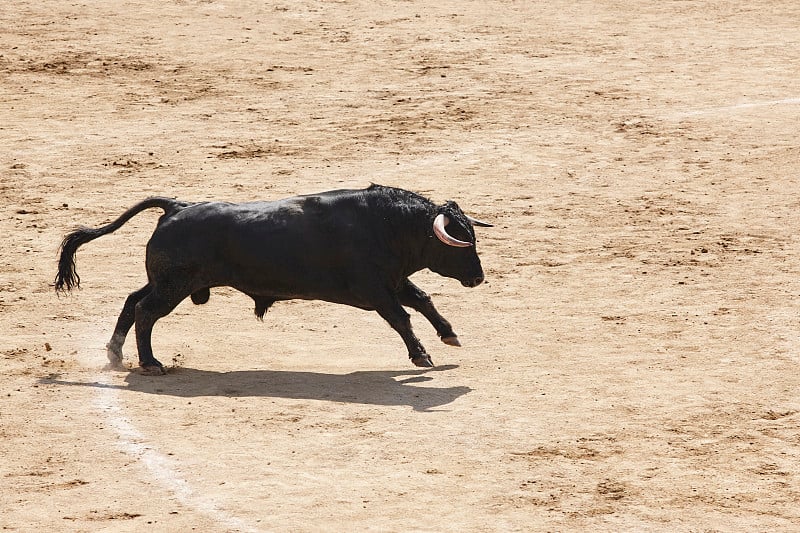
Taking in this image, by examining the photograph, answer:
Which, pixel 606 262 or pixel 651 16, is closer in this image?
pixel 606 262

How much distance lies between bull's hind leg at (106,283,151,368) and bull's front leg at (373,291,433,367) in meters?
1.86

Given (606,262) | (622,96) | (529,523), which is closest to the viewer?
(529,523)

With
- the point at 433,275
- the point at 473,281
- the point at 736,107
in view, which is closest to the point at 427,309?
the point at 473,281


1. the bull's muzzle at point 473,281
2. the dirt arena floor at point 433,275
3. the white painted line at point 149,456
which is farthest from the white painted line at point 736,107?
the white painted line at point 149,456

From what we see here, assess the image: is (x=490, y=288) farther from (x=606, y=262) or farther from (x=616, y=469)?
(x=616, y=469)

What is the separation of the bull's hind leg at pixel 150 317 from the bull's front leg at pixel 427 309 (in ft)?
5.71

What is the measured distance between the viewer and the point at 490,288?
14.3 meters

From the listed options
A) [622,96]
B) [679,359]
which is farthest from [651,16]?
[679,359]

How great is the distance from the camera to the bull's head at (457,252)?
12320 mm

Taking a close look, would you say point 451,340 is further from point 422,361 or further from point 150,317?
point 150,317

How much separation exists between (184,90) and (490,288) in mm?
7840

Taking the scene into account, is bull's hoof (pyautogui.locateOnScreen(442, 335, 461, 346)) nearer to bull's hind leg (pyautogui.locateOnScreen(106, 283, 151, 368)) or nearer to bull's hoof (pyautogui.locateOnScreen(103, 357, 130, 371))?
bull's hind leg (pyautogui.locateOnScreen(106, 283, 151, 368))

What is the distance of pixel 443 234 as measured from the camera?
1200 centimetres

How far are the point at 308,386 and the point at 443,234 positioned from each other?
162cm
